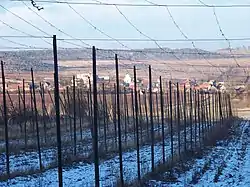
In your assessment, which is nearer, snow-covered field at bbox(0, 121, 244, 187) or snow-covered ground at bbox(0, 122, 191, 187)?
snow-covered ground at bbox(0, 122, 191, 187)

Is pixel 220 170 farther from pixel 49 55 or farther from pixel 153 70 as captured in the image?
pixel 153 70

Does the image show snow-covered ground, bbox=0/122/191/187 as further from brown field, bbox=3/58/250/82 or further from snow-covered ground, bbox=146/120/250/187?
brown field, bbox=3/58/250/82

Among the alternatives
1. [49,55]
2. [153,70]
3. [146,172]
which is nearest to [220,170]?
[146,172]

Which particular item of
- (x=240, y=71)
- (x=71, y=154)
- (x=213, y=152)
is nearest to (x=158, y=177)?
(x=71, y=154)

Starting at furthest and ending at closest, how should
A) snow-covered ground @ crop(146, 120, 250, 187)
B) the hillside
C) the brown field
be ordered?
the brown field < the hillside < snow-covered ground @ crop(146, 120, 250, 187)

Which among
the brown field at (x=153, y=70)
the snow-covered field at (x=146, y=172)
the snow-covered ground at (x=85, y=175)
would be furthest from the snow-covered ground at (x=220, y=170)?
the brown field at (x=153, y=70)

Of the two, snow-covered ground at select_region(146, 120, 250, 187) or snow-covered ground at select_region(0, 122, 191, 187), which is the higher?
snow-covered ground at select_region(0, 122, 191, 187)

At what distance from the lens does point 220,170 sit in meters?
17.1

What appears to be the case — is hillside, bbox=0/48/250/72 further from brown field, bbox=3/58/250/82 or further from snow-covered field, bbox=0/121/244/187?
snow-covered field, bbox=0/121/244/187

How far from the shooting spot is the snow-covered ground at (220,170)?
47.8 feet

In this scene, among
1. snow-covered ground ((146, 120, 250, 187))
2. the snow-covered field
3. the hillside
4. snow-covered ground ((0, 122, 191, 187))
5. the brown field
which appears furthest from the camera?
the brown field

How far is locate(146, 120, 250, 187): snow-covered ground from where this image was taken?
1455 centimetres

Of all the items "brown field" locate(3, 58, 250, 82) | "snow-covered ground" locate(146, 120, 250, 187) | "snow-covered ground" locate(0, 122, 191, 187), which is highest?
"brown field" locate(3, 58, 250, 82)

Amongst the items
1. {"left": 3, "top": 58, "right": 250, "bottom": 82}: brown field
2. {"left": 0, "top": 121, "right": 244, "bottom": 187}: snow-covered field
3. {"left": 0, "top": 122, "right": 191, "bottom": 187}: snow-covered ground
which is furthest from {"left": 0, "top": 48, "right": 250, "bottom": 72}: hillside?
{"left": 0, "top": 122, "right": 191, "bottom": 187}: snow-covered ground
